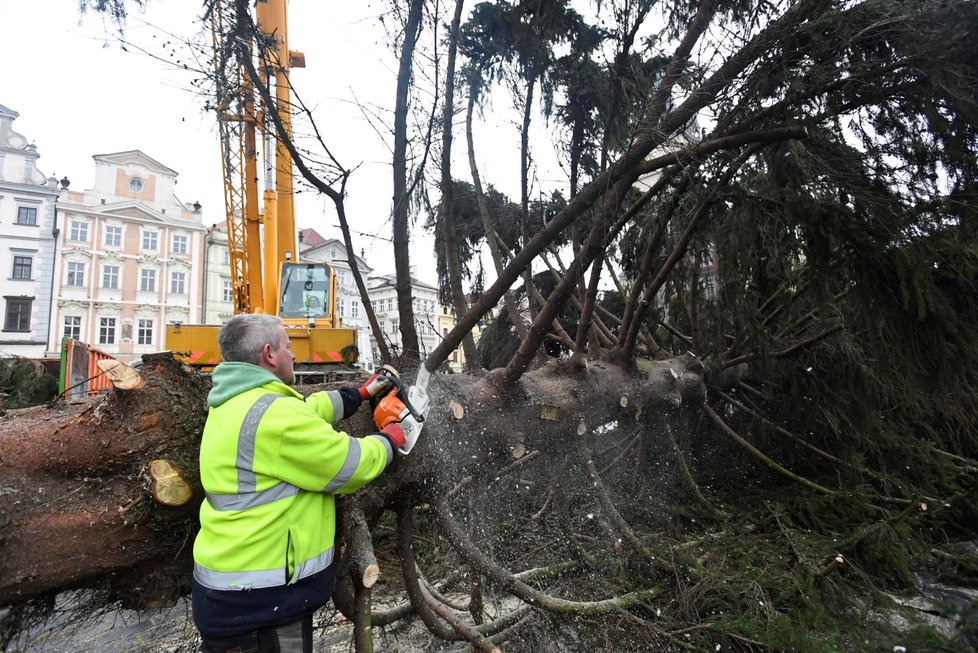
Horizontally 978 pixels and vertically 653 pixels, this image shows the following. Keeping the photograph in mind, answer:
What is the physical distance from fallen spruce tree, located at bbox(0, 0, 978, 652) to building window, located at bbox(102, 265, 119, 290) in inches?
1026

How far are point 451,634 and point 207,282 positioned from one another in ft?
92.7

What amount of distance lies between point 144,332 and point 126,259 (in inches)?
136

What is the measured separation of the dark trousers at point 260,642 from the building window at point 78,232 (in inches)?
1109

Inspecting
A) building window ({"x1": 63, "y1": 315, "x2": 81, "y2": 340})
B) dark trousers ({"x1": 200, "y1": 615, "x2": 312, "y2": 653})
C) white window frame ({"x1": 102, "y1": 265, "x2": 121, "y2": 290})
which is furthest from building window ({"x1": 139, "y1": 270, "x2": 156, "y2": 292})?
dark trousers ({"x1": 200, "y1": 615, "x2": 312, "y2": 653})

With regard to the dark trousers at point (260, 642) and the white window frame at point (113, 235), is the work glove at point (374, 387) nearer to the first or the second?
the dark trousers at point (260, 642)

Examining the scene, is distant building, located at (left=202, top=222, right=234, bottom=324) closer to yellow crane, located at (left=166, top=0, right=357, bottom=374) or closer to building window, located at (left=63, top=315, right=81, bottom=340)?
building window, located at (left=63, top=315, right=81, bottom=340)

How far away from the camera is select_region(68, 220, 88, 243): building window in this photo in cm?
2325

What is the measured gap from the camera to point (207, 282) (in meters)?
26.6

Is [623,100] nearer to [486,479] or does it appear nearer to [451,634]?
[486,479]

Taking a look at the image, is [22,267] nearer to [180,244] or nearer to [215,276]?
[180,244]

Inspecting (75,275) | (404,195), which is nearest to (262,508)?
(404,195)

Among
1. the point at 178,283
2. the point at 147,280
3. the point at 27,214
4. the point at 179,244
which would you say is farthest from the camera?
the point at 179,244

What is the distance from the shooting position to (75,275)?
23.2 meters

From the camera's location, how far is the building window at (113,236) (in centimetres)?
2400
